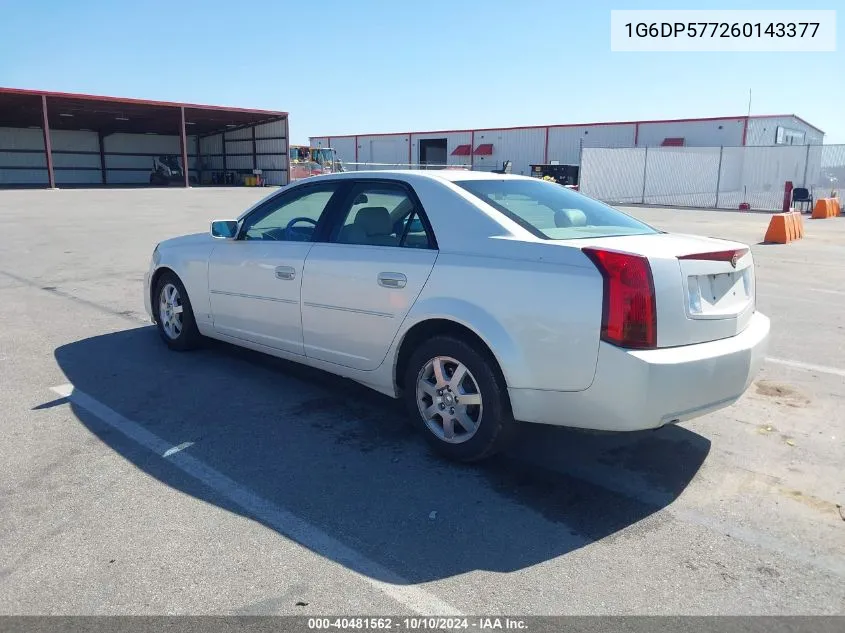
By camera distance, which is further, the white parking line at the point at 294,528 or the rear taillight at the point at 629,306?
the rear taillight at the point at 629,306

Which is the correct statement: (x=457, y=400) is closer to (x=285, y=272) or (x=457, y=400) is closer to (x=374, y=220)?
(x=374, y=220)

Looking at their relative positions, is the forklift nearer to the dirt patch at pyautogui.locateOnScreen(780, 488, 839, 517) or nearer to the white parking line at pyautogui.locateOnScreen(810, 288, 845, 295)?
the white parking line at pyautogui.locateOnScreen(810, 288, 845, 295)

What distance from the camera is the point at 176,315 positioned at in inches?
237

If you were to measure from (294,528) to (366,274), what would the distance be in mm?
1655

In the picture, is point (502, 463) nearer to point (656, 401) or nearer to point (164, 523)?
point (656, 401)

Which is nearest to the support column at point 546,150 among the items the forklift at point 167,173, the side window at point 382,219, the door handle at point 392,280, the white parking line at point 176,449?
the forklift at point 167,173

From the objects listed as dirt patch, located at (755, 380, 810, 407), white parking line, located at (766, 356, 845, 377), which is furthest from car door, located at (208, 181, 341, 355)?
white parking line, located at (766, 356, 845, 377)

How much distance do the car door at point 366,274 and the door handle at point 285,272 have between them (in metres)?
0.14

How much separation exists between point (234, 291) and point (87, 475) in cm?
198

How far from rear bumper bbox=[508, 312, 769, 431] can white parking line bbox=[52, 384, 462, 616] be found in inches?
45.4

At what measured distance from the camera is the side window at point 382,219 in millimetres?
4156

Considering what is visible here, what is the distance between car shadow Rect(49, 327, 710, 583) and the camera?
3.10m

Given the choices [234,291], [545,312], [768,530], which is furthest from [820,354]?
[234,291]

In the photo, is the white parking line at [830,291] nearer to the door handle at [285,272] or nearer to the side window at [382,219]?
the side window at [382,219]
